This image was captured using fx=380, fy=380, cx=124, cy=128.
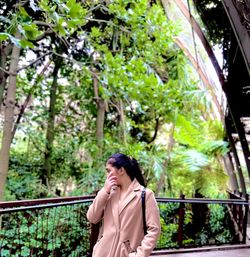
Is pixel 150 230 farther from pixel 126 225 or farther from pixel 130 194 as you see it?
pixel 130 194

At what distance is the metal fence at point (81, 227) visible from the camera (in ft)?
16.7

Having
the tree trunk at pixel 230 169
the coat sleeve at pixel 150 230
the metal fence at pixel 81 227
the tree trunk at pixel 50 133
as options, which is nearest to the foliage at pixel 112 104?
the tree trunk at pixel 50 133

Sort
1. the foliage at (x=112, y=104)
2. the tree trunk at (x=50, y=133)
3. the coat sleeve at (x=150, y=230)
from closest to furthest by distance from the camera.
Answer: the coat sleeve at (x=150, y=230) < the foliage at (x=112, y=104) < the tree trunk at (x=50, y=133)

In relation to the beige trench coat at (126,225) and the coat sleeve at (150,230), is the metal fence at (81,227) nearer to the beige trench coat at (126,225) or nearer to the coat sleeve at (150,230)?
the beige trench coat at (126,225)

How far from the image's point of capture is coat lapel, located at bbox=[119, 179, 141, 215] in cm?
241

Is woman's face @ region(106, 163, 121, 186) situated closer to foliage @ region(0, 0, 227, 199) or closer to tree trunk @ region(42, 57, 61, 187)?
foliage @ region(0, 0, 227, 199)

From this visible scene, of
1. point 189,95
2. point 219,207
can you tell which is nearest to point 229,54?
point 189,95

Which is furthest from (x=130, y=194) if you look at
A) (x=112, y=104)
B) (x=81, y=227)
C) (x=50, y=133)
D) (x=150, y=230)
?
(x=50, y=133)

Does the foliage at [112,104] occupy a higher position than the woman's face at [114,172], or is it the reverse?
the foliage at [112,104]

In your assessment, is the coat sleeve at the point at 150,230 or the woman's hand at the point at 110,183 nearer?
the coat sleeve at the point at 150,230

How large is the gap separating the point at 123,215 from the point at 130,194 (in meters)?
0.14

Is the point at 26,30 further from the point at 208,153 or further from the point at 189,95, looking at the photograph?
the point at 208,153

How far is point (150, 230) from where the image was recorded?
2350 millimetres

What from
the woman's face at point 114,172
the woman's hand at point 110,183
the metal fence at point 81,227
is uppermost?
the woman's face at point 114,172
